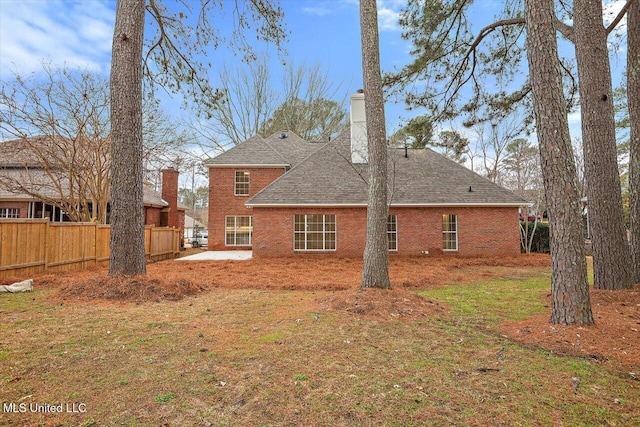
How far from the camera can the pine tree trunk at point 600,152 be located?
248 inches

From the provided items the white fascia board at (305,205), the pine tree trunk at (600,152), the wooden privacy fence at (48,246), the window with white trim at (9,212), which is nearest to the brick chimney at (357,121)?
the white fascia board at (305,205)

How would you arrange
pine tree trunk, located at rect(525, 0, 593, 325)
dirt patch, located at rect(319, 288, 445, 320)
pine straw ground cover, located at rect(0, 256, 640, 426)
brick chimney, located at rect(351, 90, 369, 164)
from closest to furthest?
pine straw ground cover, located at rect(0, 256, 640, 426) < pine tree trunk, located at rect(525, 0, 593, 325) < dirt patch, located at rect(319, 288, 445, 320) < brick chimney, located at rect(351, 90, 369, 164)

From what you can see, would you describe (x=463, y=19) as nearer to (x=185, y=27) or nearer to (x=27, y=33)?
(x=185, y=27)

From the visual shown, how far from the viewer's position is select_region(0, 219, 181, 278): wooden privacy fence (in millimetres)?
8234

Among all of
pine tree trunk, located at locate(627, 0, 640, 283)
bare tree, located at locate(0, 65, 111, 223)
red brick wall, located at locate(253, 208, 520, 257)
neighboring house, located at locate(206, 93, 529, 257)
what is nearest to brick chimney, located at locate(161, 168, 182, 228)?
bare tree, located at locate(0, 65, 111, 223)

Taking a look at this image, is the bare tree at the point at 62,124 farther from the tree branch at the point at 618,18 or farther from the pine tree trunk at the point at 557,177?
the tree branch at the point at 618,18

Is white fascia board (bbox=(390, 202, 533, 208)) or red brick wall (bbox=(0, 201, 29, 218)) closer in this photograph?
white fascia board (bbox=(390, 202, 533, 208))

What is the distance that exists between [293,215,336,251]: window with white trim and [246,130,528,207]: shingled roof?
0.79 m

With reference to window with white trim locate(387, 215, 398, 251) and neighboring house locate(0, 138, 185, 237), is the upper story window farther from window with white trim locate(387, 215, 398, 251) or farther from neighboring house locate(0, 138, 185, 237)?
window with white trim locate(387, 215, 398, 251)

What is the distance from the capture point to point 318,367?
3314 mm

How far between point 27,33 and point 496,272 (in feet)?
58.0

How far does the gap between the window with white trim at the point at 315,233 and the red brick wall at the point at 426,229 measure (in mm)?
238

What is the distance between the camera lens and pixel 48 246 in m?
9.41

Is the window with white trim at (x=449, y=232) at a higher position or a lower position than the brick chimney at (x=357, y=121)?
lower
